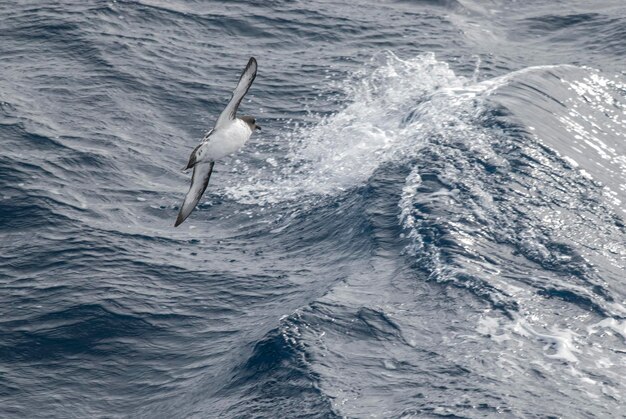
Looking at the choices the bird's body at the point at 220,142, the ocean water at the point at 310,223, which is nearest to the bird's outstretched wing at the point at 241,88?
the bird's body at the point at 220,142

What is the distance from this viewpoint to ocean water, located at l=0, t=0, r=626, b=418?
23.1m

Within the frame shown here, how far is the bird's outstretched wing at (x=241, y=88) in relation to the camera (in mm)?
21441

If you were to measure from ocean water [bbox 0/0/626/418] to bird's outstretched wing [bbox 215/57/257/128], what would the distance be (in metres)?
4.49

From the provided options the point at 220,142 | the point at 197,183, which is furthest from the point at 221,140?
the point at 197,183

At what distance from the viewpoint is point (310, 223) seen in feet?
95.5

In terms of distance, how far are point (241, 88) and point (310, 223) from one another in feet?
25.5

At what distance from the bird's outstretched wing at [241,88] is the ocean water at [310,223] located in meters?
4.49

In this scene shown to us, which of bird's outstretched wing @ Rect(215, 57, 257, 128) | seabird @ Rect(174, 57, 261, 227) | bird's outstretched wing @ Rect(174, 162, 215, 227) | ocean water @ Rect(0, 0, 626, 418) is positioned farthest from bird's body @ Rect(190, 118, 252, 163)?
ocean water @ Rect(0, 0, 626, 418)

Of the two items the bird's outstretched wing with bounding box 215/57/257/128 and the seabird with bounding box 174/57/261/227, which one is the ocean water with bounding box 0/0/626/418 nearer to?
the seabird with bounding box 174/57/261/227

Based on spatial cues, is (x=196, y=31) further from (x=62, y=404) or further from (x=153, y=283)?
(x=62, y=404)

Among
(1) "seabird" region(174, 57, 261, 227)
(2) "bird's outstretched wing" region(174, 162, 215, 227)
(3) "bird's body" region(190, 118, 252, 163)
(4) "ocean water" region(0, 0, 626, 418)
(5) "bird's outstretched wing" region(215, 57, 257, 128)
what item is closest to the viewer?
(5) "bird's outstretched wing" region(215, 57, 257, 128)

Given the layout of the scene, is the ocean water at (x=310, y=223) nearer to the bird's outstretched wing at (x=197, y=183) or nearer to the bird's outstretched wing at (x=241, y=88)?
the bird's outstretched wing at (x=197, y=183)

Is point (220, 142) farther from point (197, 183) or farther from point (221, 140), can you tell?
point (197, 183)

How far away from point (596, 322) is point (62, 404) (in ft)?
36.0
